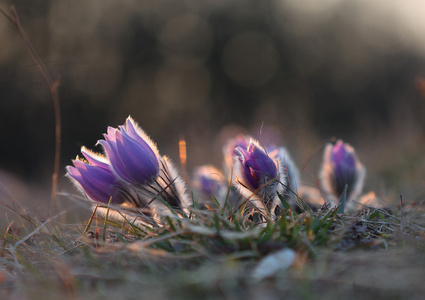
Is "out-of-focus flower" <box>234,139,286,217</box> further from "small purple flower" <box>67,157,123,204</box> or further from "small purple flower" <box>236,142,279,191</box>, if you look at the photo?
"small purple flower" <box>67,157,123,204</box>

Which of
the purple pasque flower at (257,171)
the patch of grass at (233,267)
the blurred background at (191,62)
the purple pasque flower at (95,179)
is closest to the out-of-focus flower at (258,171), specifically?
the purple pasque flower at (257,171)

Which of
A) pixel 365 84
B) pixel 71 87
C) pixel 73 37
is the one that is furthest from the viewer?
pixel 365 84

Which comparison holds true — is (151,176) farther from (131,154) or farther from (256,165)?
(256,165)

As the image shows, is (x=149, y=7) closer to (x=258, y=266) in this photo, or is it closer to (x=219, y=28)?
(x=219, y=28)

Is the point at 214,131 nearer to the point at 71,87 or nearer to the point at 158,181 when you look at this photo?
the point at 158,181

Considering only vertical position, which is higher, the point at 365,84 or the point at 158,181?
the point at 158,181

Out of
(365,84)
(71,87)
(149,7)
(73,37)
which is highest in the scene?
(149,7)

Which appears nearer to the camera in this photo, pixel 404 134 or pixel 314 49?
pixel 404 134

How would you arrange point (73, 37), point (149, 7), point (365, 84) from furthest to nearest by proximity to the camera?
point (149, 7)
point (365, 84)
point (73, 37)

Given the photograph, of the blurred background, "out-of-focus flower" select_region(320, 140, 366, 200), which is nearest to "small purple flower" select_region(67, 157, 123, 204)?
"out-of-focus flower" select_region(320, 140, 366, 200)

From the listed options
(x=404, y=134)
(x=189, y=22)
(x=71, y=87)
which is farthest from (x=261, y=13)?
(x=404, y=134)
